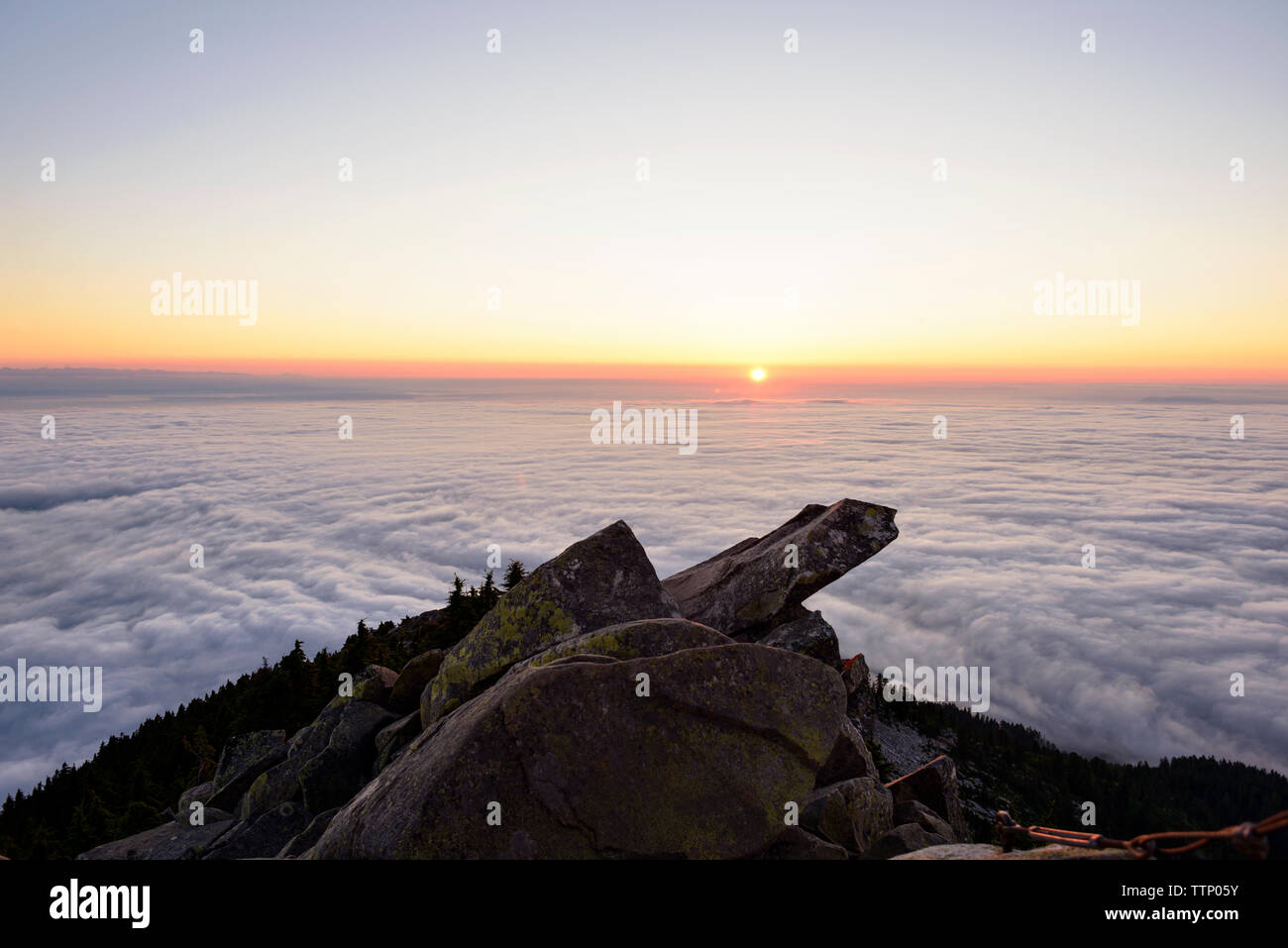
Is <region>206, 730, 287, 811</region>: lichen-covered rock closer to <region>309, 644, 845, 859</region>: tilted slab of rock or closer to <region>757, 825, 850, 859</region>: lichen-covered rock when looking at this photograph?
<region>309, 644, 845, 859</region>: tilted slab of rock

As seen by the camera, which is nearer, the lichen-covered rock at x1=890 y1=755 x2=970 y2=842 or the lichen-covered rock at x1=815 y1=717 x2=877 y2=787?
the lichen-covered rock at x1=815 y1=717 x2=877 y2=787

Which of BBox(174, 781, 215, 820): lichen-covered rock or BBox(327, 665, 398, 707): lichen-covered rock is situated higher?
BBox(327, 665, 398, 707): lichen-covered rock

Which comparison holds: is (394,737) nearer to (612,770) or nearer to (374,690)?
(374,690)

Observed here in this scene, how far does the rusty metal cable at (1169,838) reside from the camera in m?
3.69

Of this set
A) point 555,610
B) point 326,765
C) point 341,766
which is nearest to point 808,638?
point 555,610

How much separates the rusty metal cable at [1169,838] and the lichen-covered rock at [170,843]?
53.9ft

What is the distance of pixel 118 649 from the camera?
198000 millimetres

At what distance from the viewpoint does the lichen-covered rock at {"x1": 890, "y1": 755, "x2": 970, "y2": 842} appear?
15.4 m

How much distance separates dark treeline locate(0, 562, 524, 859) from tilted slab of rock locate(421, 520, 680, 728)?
18.8 m

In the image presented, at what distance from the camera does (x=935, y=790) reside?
51.2 feet

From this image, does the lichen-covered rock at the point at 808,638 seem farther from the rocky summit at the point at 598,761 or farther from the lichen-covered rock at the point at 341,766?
the lichen-covered rock at the point at 341,766

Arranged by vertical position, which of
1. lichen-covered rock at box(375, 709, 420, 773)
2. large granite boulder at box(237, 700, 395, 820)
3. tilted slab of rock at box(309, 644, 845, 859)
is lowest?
large granite boulder at box(237, 700, 395, 820)

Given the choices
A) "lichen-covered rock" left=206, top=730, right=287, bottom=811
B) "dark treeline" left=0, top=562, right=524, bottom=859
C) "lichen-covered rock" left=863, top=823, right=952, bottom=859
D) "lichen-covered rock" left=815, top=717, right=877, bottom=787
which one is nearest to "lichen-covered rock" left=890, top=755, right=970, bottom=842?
"lichen-covered rock" left=815, top=717, right=877, bottom=787

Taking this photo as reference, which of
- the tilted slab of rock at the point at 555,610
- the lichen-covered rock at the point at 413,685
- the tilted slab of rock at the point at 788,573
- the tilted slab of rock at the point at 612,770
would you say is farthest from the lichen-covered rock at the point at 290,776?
the tilted slab of rock at the point at 788,573
